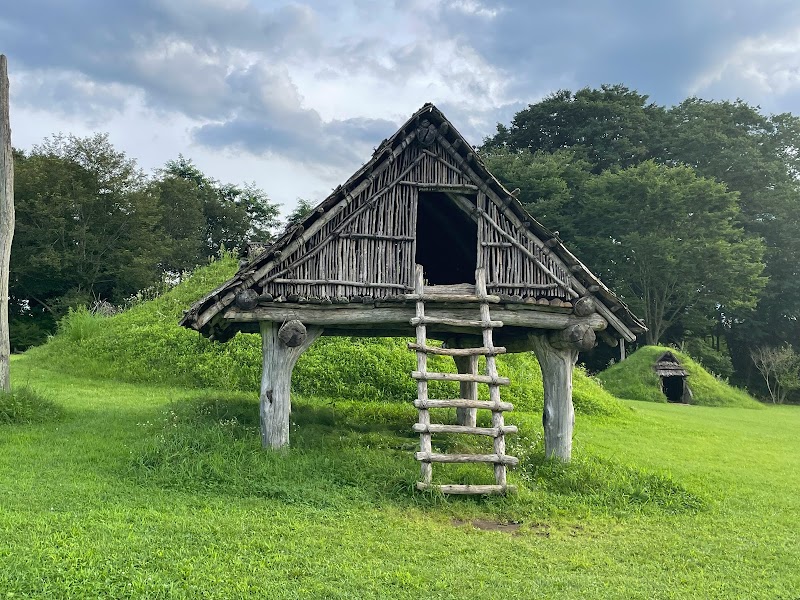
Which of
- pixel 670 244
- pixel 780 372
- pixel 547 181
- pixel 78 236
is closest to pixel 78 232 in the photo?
pixel 78 236

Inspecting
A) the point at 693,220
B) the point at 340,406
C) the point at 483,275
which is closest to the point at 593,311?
the point at 483,275

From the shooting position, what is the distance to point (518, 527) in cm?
714

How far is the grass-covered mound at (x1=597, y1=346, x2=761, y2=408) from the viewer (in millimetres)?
27656

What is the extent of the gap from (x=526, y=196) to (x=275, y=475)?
3508 cm

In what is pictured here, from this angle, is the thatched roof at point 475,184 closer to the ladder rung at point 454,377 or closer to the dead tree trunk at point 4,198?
the ladder rung at point 454,377

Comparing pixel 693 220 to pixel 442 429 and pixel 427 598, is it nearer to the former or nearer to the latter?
pixel 442 429

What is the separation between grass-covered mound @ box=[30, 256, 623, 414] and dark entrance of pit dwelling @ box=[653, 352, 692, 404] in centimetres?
906

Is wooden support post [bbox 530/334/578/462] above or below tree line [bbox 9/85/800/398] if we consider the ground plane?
below

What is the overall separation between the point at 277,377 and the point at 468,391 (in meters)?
5.23

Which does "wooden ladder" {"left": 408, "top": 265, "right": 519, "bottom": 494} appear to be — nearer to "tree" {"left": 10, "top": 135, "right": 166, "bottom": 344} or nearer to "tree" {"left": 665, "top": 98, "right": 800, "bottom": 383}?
"tree" {"left": 10, "top": 135, "right": 166, "bottom": 344}

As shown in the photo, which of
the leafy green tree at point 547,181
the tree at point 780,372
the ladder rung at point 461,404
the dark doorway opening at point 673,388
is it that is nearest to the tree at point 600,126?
the leafy green tree at point 547,181

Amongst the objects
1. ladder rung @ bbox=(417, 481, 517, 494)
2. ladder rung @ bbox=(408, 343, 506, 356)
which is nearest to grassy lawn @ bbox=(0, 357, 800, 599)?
ladder rung @ bbox=(417, 481, 517, 494)

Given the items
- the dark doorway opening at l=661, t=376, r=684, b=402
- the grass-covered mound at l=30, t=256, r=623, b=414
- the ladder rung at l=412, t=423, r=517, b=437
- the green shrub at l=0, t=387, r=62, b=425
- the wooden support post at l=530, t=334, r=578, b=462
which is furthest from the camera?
the dark doorway opening at l=661, t=376, r=684, b=402

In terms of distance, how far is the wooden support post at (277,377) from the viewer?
354 inches
